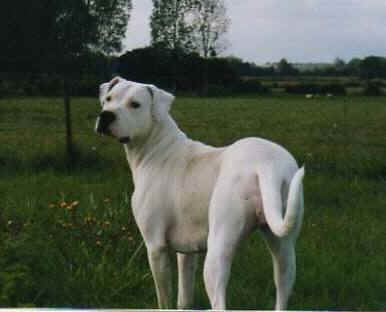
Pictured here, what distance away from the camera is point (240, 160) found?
12.1 ft

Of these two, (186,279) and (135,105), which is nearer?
(135,105)

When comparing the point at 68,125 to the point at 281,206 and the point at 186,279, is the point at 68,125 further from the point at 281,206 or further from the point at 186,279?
the point at 281,206

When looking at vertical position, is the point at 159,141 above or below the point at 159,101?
below

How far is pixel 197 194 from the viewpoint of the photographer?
3889mm

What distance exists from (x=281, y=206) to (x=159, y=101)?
2.96 feet

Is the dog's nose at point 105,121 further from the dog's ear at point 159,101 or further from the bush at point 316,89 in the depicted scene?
the bush at point 316,89

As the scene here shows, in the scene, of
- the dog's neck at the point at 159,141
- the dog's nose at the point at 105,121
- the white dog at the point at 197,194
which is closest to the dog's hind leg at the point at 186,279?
the white dog at the point at 197,194

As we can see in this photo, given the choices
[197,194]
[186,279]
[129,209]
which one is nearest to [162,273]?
[186,279]

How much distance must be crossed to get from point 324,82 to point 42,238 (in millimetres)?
1951

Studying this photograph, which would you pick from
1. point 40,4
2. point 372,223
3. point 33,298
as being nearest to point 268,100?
point 372,223

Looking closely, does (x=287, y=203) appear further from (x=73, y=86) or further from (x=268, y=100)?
(x=73, y=86)

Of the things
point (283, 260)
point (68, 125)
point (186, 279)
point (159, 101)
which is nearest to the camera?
point (283, 260)

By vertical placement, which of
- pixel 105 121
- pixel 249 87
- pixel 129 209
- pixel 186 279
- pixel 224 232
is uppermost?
pixel 249 87

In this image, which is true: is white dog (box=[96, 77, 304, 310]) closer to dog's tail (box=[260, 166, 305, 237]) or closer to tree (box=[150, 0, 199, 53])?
dog's tail (box=[260, 166, 305, 237])
